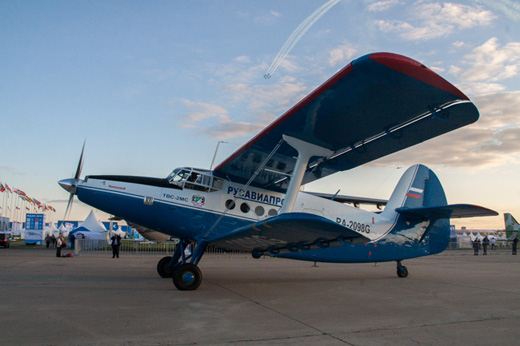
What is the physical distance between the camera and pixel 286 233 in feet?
24.7

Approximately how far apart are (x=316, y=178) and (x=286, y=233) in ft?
11.1

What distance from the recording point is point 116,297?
7.57 metres

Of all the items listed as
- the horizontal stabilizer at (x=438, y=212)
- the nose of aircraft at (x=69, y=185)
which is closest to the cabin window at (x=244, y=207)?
the nose of aircraft at (x=69, y=185)

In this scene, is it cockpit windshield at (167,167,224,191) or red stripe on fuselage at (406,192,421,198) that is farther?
red stripe on fuselage at (406,192,421,198)

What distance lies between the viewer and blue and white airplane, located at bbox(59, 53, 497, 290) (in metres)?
6.32

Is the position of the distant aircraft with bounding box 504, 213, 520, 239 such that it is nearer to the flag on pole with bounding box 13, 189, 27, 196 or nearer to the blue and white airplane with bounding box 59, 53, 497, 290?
the blue and white airplane with bounding box 59, 53, 497, 290

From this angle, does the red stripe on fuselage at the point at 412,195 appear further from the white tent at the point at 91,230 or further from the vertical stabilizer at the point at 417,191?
the white tent at the point at 91,230

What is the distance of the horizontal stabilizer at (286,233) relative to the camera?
6.61 meters

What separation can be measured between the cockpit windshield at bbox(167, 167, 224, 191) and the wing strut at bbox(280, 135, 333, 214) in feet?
7.41

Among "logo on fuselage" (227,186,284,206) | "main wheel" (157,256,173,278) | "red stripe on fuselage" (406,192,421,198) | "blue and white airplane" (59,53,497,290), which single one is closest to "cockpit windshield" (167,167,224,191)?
"blue and white airplane" (59,53,497,290)

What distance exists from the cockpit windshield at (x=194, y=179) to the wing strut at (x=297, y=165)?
2.26m

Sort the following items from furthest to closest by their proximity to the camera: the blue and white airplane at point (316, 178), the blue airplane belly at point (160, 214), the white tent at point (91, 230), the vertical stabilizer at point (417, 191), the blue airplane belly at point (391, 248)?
the white tent at point (91, 230) < the vertical stabilizer at point (417, 191) < the blue airplane belly at point (391, 248) < the blue airplane belly at point (160, 214) < the blue and white airplane at point (316, 178)

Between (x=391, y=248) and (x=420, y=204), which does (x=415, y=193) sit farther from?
(x=391, y=248)

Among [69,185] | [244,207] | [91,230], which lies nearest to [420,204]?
[244,207]
